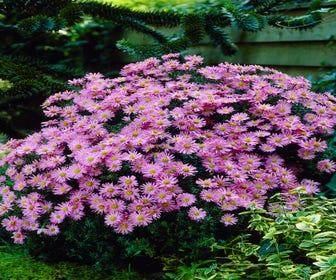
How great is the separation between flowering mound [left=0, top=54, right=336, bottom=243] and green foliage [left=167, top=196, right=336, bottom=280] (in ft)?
0.40

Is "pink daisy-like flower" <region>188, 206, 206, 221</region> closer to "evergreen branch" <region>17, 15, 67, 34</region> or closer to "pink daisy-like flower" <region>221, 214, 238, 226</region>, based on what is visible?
"pink daisy-like flower" <region>221, 214, 238, 226</region>

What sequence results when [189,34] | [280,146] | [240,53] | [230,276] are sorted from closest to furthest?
[230,276]
[280,146]
[189,34]
[240,53]

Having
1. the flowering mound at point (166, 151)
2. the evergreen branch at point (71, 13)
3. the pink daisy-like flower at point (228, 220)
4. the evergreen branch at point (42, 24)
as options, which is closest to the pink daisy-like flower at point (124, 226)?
the flowering mound at point (166, 151)

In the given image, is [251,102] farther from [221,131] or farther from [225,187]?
[225,187]

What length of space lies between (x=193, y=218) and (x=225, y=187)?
0.27 metres

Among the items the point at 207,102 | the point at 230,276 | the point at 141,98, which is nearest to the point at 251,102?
the point at 207,102

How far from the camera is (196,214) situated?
2100 millimetres

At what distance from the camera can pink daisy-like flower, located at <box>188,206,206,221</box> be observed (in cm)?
208

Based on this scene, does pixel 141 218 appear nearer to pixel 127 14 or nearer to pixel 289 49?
pixel 127 14

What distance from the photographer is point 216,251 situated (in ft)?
7.28

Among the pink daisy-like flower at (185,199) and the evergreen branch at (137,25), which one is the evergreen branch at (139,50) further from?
the pink daisy-like flower at (185,199)

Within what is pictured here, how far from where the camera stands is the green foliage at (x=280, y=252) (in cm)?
174

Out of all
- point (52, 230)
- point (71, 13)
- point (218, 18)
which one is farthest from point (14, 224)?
point (218, 18)

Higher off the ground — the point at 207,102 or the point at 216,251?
the point at 207,102
